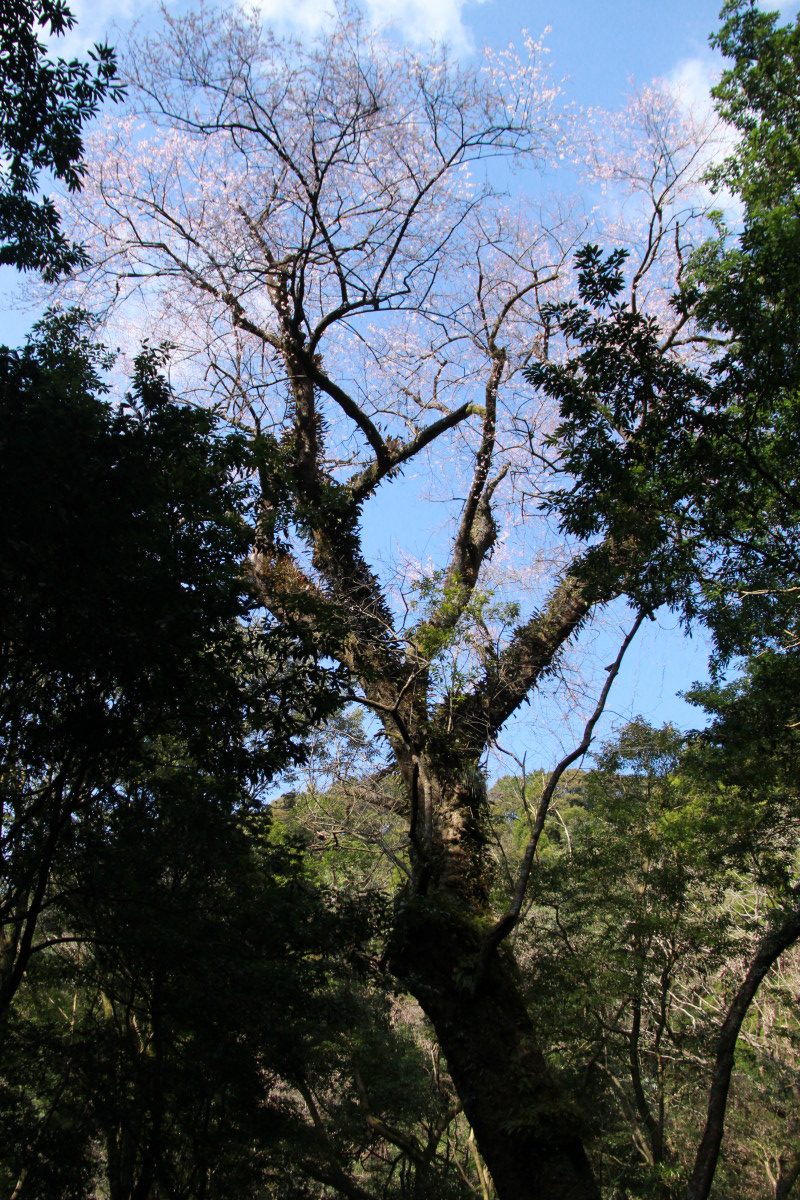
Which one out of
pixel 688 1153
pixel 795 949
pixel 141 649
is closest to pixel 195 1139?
pixel 141 649

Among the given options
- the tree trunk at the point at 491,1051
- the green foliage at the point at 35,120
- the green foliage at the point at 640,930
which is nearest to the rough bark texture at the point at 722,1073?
the tree trunk at the point at 491,1051

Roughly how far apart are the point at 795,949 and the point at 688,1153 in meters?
3.75

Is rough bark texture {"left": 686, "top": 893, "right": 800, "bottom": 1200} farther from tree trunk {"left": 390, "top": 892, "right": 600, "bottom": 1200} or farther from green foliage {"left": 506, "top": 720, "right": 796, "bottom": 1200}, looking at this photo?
green foliage {"left": 506, "top": 720, "right": 796, "bottom": 1200}

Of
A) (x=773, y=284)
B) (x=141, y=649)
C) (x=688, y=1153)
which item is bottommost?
(x=688, y=1153)

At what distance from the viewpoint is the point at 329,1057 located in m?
10.4

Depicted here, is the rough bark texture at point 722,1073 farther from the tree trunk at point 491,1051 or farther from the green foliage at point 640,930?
the green foliage at point 640,930

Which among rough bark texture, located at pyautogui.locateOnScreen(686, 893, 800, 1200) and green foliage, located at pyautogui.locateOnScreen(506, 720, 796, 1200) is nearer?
rough bark texture, located at pyautogui.locateOnScreen(686, 893, 800, 1200)

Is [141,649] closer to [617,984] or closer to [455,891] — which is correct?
[455,891]

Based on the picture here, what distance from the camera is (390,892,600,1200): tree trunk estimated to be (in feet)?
16.9

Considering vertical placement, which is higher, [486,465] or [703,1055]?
[486,465]

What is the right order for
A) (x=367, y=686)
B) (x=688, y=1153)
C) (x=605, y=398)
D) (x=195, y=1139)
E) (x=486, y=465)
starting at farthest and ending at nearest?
(x=688, y=1153) < (x=486, y=465) < (x=367, y=686) < (x=195, y=1139) < (x=605, y=398)

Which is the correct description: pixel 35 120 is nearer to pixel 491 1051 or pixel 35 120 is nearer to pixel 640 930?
pixel 491 1051

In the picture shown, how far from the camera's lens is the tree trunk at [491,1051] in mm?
5137

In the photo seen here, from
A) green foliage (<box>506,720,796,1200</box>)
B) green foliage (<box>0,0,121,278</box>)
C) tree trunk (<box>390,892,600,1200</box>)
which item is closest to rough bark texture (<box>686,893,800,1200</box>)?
tree trunk (<box>390,892,600,1200</box>)
